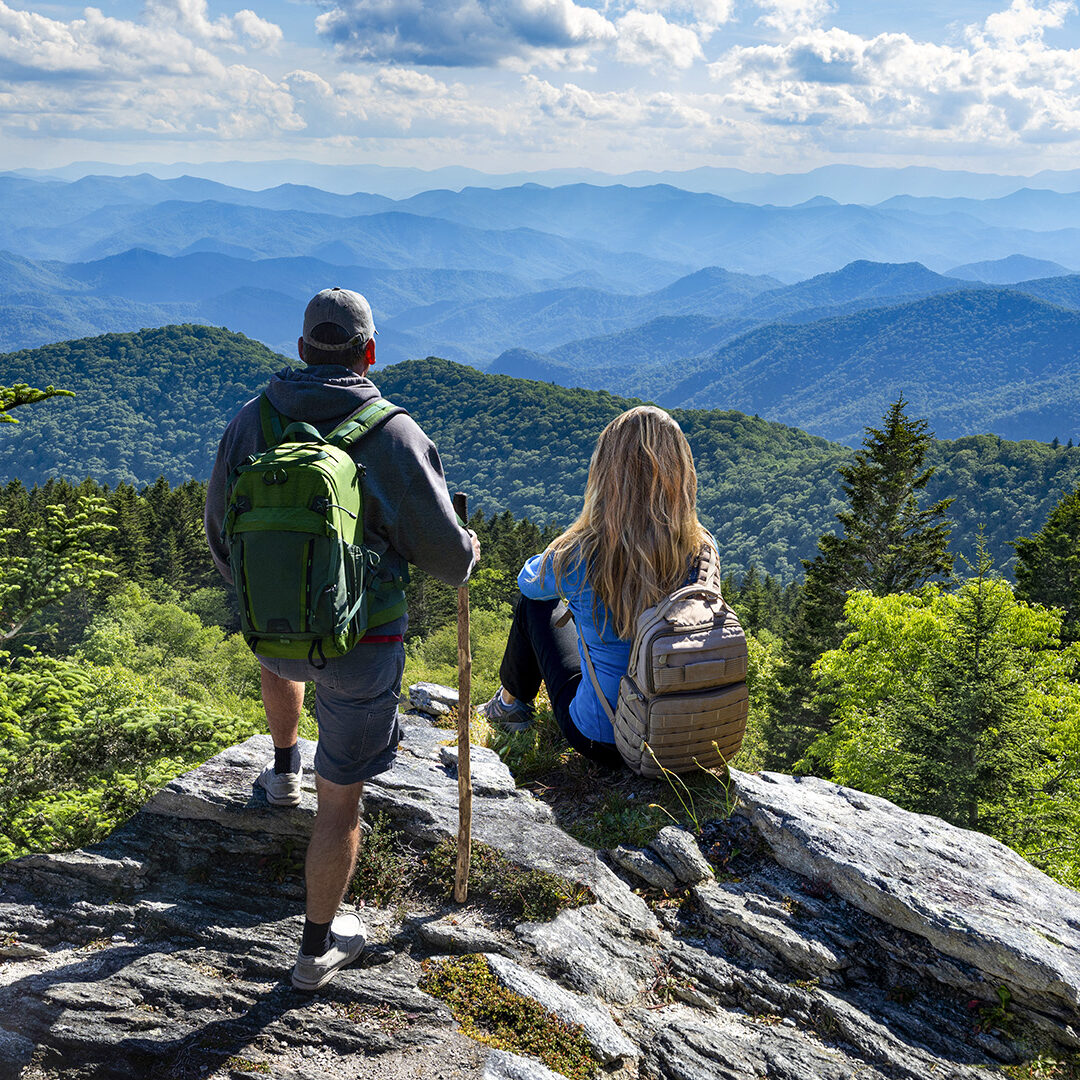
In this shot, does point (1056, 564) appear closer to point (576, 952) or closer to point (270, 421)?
point (576, 952)

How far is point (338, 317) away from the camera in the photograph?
343 cm

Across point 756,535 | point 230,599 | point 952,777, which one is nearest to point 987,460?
point 756,535

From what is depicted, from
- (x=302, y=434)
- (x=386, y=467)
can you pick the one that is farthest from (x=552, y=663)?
(x=302, y=434)

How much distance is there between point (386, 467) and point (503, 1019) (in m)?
2.42

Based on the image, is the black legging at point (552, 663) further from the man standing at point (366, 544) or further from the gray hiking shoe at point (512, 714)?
the man standing at point (366, 544)

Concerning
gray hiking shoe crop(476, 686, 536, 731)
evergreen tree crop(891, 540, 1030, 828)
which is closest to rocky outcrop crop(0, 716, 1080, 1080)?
gray hiking shoe crop(476, 686, 536, 731)

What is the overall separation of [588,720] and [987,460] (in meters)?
171

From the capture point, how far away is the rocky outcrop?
3191 mm

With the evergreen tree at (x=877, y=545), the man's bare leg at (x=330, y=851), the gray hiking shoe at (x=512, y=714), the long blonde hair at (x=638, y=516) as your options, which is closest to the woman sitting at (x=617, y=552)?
the long blonde hair at (x=638, y=516)

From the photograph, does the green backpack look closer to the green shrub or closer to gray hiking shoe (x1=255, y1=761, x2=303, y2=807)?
gray hiking shoe (x1=255, y1=761, x2=303, y2=807)

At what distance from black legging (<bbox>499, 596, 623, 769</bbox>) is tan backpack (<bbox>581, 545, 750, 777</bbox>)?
0.34m

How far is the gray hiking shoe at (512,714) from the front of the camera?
5.93 meters

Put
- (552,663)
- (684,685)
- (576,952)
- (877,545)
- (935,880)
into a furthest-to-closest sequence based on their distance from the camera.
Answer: (877,545) → (552,663) → (684,685) → (935,880) → (576,952)

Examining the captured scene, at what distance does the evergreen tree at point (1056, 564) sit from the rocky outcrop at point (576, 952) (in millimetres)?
25308
